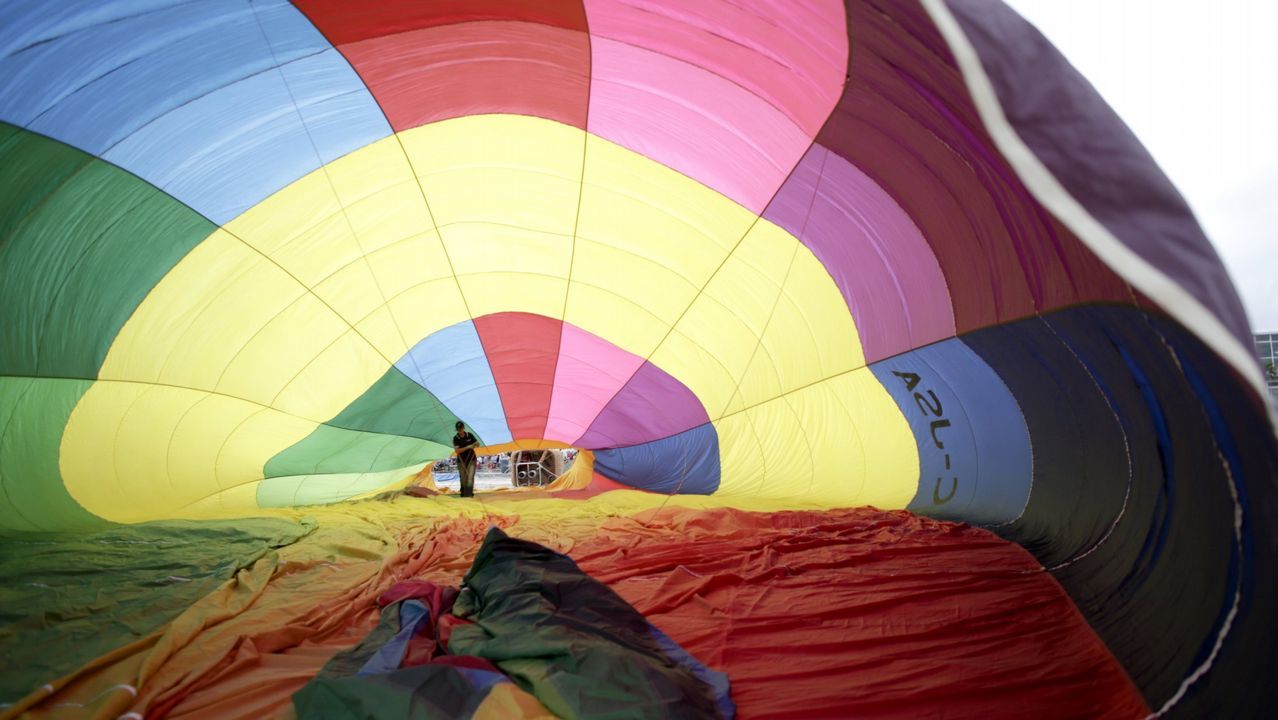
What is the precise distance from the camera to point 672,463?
7.50m

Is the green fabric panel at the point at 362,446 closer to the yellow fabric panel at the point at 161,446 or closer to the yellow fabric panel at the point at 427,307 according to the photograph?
the yellow fabric panel at the point at 161,446

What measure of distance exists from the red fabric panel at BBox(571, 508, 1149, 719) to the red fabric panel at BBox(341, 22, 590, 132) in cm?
252

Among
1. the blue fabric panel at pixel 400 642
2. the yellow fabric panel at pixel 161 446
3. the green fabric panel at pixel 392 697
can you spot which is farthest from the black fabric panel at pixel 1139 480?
the yellow fabric panel at pixel 161 446

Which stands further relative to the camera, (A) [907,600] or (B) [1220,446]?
(A) [907,600]

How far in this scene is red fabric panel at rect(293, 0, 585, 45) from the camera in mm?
3174

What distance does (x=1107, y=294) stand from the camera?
2.22m

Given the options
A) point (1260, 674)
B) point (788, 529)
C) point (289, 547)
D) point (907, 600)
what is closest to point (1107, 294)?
point (1260, 674)

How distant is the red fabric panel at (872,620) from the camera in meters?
1.97

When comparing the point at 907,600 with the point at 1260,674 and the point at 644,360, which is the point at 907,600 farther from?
the point at 644,360

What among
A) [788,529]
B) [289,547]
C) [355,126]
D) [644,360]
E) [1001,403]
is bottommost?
[788,529]

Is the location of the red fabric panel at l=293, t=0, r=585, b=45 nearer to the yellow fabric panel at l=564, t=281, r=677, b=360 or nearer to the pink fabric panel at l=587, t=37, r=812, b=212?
the pink fabric panel at l=587, t=37, r=812, b=212

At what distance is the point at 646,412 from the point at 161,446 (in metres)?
4.21

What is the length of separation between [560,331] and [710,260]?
2.03 meters

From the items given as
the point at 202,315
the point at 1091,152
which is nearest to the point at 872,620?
the point at 1091,152
